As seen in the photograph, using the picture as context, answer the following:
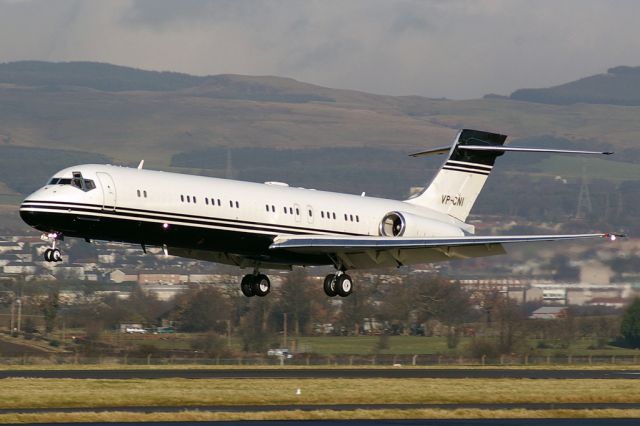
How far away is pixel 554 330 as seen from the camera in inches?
2889

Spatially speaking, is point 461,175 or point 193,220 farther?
point 461,175

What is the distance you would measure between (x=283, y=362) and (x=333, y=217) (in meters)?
18.8

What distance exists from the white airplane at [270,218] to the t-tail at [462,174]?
4 cm

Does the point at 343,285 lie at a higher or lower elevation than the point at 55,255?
lower

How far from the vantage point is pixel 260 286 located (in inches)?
1925

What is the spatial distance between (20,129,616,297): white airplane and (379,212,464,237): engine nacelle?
0.12 ft

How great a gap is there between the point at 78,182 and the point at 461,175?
1788cm

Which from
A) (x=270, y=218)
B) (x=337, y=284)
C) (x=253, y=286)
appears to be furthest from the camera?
(x=253, y=286)

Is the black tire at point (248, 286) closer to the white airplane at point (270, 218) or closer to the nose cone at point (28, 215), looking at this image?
the white airplane at point (270, 218)

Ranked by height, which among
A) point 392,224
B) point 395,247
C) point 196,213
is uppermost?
point 392,224

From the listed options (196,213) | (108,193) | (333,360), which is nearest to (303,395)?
(196,213)

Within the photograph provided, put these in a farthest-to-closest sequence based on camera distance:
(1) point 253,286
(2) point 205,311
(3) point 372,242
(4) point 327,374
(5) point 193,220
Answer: (2) point 205,311
(4) point 327,374
(1) point 253,286
(3) point 372,242
(5) point 193,220

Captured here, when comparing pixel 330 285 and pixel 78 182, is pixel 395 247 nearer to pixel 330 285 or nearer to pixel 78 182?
pixel 330 285

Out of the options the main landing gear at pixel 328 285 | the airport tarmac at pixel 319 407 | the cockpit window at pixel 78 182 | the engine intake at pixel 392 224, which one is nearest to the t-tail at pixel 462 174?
the engine intake at pixel 392 224
